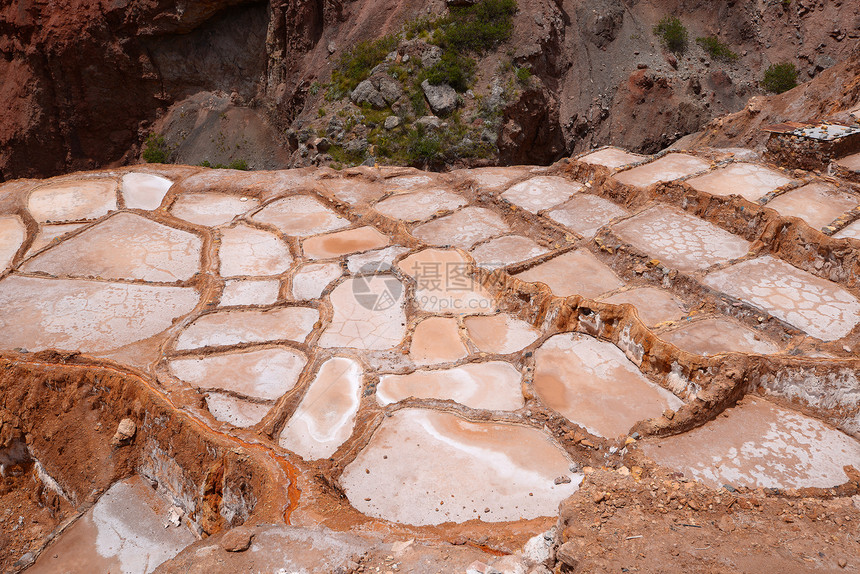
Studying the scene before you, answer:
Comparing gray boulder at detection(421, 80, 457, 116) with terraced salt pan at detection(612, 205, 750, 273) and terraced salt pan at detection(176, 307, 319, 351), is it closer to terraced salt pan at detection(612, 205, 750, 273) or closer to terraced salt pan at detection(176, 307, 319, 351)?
terraced salt pan at detection(612, 205, 750, 273)

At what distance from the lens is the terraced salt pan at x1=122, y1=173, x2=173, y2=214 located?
973cm

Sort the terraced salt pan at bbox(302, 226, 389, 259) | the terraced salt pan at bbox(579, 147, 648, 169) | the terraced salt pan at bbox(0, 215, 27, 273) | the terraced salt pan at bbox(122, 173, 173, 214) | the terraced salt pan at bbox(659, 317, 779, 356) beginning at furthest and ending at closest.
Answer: the terraced salt pan at bbox(579, 147, 648, 169) < the terraced salt pan at bbox(122, 173, 173, 214) < the terraced salt pan at bbox(302, 226, 389, 259) < the terraced salt pan at bbox(0, 215, 27, 273) < the terraced salt pan at bbox(659, 317, 779, 356)

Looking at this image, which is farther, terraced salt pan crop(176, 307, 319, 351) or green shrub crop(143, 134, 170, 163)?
green shrub crop(143, 134, 170, 163)

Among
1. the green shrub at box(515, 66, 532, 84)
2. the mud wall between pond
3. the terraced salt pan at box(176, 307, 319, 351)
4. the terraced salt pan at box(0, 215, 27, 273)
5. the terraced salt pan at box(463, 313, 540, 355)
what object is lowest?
the mud wall between pond

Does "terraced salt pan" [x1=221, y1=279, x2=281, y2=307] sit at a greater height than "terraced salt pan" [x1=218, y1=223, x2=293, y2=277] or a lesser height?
lesser

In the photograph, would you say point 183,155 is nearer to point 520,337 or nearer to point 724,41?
point 520,337

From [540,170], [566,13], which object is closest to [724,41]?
[566,13]

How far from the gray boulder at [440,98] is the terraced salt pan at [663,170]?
8.85 meters

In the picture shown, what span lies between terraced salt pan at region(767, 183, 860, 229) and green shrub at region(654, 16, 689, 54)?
46.4 ft

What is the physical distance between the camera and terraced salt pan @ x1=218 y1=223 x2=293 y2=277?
8188 mm

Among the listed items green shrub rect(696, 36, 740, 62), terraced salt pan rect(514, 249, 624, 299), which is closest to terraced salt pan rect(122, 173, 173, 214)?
terraced salt pan rect(514, 249, 624, 299)

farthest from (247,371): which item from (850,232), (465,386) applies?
(850,232)

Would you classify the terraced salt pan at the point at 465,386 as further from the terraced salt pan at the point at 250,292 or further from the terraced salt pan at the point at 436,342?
the terraced salt pan at the point at 250,292

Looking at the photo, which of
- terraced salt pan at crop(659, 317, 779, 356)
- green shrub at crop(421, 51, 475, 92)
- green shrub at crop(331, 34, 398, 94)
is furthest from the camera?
green shrub at crop(331, 34, 398, 94)
